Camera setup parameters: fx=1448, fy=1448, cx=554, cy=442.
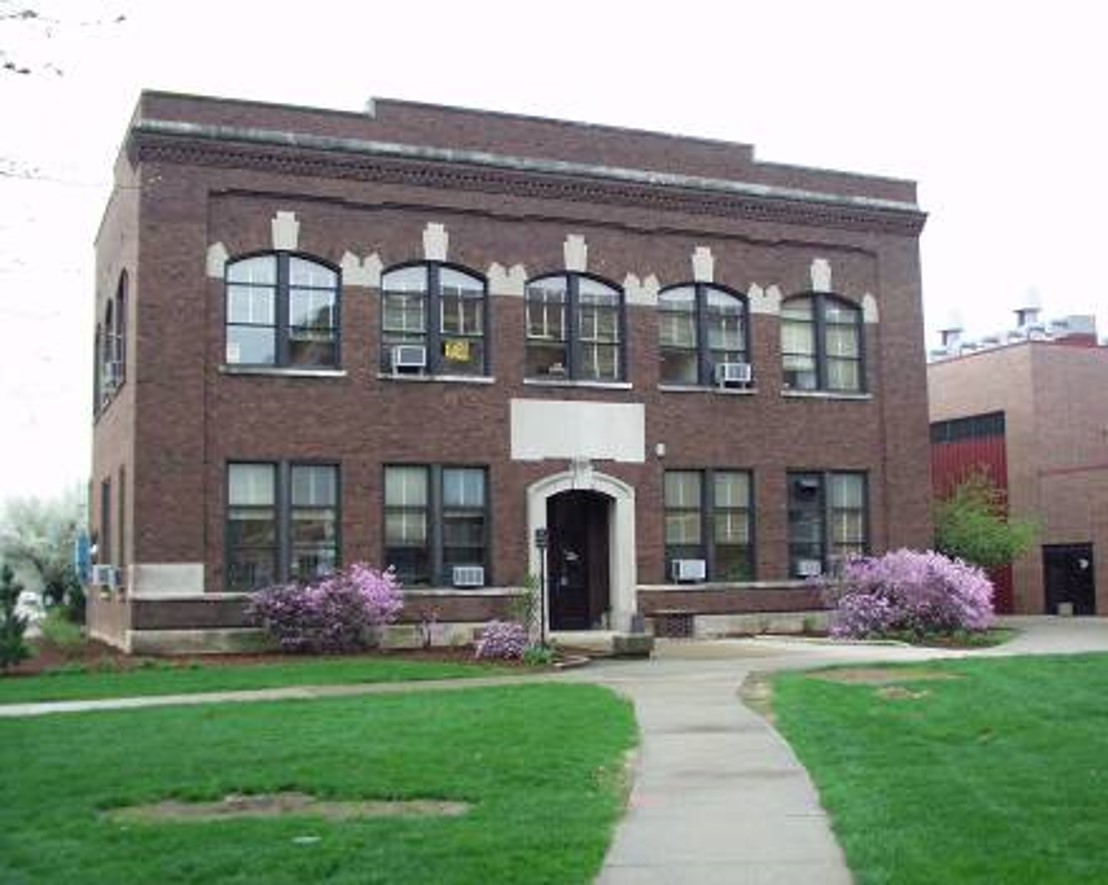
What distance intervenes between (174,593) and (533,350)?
8246mm

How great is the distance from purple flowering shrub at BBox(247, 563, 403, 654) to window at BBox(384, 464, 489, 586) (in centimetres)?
187

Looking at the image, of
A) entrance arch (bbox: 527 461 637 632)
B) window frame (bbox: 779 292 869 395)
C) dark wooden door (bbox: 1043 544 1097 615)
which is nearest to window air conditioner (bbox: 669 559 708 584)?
entrance arch (bbox: 527 461 637 632)

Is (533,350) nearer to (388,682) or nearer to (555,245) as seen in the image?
(555,245)

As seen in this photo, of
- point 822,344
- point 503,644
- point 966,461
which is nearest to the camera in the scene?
point 503,644

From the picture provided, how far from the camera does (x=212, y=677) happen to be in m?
19.8

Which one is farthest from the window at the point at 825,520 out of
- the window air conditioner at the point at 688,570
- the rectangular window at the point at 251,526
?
the rectangular window at the point at 251,526

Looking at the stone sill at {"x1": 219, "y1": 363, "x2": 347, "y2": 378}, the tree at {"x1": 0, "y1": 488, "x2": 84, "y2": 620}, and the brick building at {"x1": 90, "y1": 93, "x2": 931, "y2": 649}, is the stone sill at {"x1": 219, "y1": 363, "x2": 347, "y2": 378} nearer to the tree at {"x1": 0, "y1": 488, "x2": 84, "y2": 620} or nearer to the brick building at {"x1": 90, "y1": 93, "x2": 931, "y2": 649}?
the brick building at {"x1": 90, "y1": 93, "x2": 931, "y2": 649}

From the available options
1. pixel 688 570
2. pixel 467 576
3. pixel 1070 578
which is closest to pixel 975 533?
pixel 1070 578

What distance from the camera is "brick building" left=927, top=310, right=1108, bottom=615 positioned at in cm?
4075

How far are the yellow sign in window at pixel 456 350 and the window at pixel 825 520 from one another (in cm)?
751

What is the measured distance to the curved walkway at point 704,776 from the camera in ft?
26.1

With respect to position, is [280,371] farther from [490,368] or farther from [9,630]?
[9,630]

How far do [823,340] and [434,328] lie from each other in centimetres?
882

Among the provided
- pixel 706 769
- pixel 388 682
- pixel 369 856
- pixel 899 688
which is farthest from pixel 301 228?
pixel 369 856
